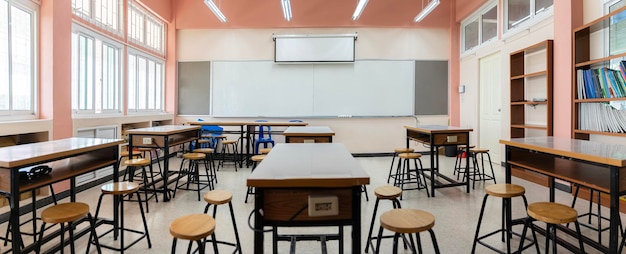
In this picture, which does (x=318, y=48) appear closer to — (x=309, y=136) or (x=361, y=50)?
(x=361, y=50)

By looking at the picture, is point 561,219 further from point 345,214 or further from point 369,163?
point 369,163

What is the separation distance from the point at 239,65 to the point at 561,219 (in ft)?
20.5

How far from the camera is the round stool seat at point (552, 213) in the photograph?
5.58 feet

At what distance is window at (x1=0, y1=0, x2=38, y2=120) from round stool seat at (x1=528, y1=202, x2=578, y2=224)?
4.94 meters

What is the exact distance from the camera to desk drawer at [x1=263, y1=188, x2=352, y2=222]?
129 centimetres

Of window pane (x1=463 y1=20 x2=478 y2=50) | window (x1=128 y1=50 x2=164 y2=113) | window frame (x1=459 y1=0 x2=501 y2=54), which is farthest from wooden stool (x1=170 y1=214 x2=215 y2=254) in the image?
window pane (x1=463 y1=20 x2=478 y2=50)

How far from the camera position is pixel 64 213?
6.07 ft

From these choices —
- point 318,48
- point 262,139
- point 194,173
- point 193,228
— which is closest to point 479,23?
point 318,48

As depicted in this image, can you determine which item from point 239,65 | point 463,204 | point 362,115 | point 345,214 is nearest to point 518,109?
point 463,204

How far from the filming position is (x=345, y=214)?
1.31m

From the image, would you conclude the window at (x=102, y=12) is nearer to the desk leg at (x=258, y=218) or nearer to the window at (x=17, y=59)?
the window at (x=17, y=59)

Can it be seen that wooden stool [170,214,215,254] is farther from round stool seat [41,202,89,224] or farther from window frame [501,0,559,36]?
window frame [501,0,559,36]

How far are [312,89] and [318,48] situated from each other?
925 mm

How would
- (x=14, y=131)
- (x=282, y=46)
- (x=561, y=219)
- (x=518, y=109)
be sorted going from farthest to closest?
(x=282, y=46) → (x=518, y=109) → (x=14, y=131) → (x=561, y=219)
